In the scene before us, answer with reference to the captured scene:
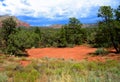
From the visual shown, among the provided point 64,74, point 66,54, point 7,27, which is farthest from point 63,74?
point 7,27

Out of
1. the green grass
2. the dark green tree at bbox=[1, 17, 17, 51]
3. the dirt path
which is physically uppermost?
the dark green tree at bbox=[1, 17, 17, 51]

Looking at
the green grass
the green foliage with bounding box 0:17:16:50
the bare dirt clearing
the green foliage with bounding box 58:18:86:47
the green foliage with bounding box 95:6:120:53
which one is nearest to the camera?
the green grass

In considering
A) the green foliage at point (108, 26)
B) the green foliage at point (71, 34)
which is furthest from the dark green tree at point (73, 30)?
the green foliage at point (108, 26)

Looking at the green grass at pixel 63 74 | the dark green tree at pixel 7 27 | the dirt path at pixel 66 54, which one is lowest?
the dirt path at pixel 66 54

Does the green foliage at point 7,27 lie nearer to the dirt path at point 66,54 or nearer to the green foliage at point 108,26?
the dirt path at point 66,54

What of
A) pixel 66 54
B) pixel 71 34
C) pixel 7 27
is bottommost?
pixel 66 54

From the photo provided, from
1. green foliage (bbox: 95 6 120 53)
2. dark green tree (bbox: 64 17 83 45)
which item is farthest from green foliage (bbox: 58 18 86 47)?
green foliage (bbox: 95 6 120 53)

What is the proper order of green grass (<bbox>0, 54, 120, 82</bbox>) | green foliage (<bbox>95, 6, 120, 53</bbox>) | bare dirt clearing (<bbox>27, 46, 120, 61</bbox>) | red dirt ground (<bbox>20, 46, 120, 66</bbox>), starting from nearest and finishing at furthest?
1. green grass (<bbox>0, 54, 120, 82</bbox>)
2. red dirt ground (<bbox>20, 46, 120, 66</bbox>)
3. bare dirt clearing (<bbox>27, 46, 120, 61</bbox>)
4. green foliage (<bbox>95, 6, 120, 53</bbox>)

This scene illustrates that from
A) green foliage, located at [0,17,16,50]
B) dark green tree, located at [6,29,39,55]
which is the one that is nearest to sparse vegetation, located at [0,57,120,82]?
dark green tree, located at [6,29,39,55]

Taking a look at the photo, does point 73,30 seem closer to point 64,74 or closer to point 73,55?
point 73,55

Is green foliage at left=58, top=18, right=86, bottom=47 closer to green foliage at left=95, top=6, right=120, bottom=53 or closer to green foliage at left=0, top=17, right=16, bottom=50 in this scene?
green foliage at left=0, top=17, right=16, bottom=50

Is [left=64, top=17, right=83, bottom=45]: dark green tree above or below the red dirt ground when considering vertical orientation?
above

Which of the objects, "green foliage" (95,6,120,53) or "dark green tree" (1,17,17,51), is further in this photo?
"dark green tree" (1,17,17,51)

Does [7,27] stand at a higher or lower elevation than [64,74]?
higher
